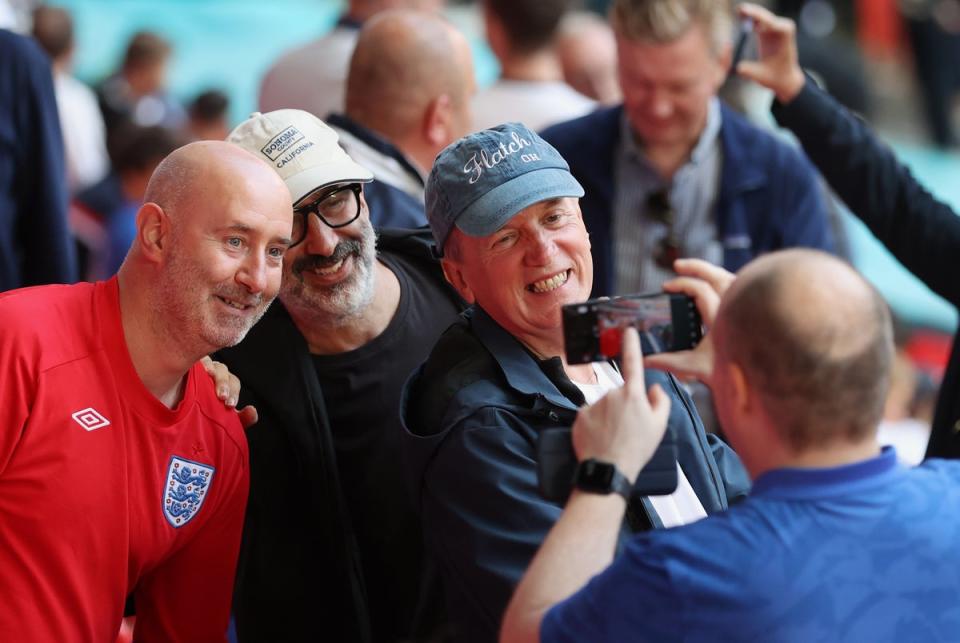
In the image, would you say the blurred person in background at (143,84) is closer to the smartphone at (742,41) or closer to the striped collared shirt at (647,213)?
the striped collared shirt at (647,213)

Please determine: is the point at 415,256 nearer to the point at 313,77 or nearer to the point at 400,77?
the point at 400,77

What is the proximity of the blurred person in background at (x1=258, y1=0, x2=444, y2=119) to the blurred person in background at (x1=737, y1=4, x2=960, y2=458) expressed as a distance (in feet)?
4.84

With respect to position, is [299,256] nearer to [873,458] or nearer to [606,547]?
[606,547]

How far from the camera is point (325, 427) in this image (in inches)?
112

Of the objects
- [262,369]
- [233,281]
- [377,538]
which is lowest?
[377,538]

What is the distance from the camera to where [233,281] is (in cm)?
240

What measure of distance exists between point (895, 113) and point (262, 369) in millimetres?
8742

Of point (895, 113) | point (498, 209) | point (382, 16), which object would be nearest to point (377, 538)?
point (498, 209)

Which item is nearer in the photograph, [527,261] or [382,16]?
[527,261]

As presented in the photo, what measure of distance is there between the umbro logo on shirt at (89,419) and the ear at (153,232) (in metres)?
0.29

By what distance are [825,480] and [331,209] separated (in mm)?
1434

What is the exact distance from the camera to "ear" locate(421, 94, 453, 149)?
12.6ft

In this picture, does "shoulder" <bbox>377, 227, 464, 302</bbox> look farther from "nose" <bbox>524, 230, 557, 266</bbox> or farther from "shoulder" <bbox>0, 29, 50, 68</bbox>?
"shoulder" <bbox>0, 29, 50, 68</bbox>

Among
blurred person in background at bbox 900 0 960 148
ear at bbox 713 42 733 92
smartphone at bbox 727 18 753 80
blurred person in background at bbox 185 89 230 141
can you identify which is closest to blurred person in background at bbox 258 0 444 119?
ear at bbox 713 42 733 92
